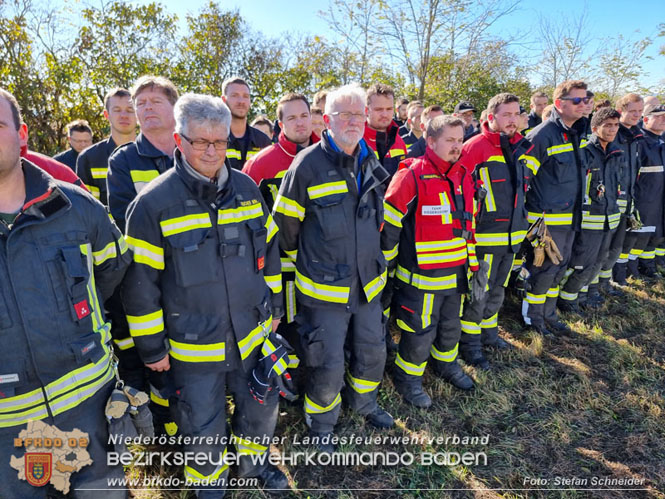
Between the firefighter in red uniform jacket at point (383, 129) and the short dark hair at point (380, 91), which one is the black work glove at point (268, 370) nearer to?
the firefighter in red uniform jacket at point (383, 129)

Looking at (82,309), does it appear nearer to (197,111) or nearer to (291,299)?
(197,111)

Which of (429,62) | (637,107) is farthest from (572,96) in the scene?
(429,62)

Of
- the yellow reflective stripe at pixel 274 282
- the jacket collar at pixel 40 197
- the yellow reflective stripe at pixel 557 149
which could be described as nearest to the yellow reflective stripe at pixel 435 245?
the yellow reflective stripe at pixel 274 282

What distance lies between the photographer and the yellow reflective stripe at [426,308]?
3588 millimetres

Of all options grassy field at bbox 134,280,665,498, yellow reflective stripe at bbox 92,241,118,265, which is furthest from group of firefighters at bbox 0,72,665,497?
grassy field at bbox 134,280,665,498

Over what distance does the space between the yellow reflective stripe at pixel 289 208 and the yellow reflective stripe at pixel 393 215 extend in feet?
2.75

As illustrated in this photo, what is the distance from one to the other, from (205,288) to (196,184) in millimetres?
605

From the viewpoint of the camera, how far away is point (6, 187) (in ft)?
5.77

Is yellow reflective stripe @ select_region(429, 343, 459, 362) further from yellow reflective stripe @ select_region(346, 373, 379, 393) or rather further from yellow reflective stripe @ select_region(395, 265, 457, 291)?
yellow reflective stripe @ select_region(346, 373, 379, 393)

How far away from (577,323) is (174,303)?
16.7 feet

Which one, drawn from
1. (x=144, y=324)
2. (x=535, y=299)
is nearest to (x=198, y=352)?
(x=144, y=324)

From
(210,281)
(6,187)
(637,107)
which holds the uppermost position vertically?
(637,107)

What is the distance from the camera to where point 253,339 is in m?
2.54

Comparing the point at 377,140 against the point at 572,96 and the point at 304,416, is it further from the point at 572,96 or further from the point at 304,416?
the point at 304,416
